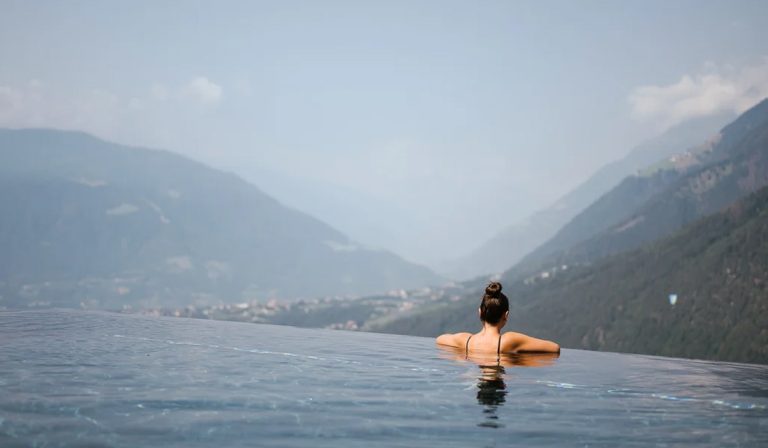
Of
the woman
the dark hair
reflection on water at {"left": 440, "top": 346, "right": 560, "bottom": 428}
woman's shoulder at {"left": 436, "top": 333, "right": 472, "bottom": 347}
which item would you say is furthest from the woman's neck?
woman's shoulder at {"left": 436, "top": 333, "right": 472, "bottom": 347}

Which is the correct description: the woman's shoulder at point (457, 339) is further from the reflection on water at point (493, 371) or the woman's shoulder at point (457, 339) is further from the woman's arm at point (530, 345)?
the woman's arm at point (530, 345)

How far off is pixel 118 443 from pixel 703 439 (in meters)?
9.70

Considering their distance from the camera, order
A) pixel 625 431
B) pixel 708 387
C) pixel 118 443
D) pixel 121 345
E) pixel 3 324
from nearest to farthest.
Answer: pixel 118 443
pixel 625 431
pixel 708 387
pixel 121 345
pixel 3 324

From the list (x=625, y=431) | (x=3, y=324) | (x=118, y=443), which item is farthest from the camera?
(x=3, y=324)

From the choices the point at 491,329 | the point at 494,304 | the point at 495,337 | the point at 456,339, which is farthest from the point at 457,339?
the point at 494,304

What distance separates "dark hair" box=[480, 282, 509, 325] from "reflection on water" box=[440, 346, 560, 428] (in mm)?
1691

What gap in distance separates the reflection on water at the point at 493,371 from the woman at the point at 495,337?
34 cm

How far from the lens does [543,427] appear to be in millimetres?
13625

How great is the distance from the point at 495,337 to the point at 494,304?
2.48 m

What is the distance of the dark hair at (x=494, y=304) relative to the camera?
70.4ft

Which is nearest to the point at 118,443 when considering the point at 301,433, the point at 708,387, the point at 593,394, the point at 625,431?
the point at 301,433

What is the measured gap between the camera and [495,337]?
23.5 m

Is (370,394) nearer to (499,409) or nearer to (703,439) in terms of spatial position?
(499,409)

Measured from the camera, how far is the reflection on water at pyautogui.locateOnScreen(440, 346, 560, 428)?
1500cm
